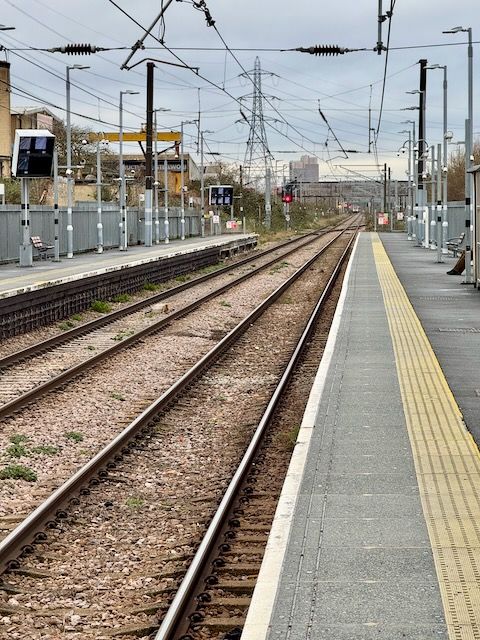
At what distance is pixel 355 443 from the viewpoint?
10.1 m

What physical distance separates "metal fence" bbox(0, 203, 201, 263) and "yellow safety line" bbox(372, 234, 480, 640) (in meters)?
22.6

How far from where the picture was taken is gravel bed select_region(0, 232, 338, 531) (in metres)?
10.1

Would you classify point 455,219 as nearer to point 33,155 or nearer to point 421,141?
point 421,141

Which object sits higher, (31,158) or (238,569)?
(31,158)

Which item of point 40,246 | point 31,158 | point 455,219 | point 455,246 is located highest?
point 31,158

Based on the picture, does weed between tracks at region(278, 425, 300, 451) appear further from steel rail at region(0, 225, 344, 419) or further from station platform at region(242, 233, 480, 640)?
steel rail at region(0, 225, 344, 419)

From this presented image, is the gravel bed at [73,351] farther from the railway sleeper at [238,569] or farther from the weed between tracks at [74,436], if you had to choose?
the railway sleeper at [238,569]

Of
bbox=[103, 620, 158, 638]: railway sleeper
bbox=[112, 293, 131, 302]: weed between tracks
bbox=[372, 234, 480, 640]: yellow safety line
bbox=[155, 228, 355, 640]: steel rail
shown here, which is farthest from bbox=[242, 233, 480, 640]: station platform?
bbox=[112, 293, 131, 302]: weed between tracks

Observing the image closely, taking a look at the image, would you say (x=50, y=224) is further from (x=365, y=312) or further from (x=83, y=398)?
(x=83, y=398)

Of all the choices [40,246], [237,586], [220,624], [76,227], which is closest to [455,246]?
[76,227]

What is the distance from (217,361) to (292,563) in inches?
456

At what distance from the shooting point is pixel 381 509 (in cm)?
789

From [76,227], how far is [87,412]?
111ft

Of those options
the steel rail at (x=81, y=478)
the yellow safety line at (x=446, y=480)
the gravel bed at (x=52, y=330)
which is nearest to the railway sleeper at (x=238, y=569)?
the yellow safety line at (x=446, y=480)
